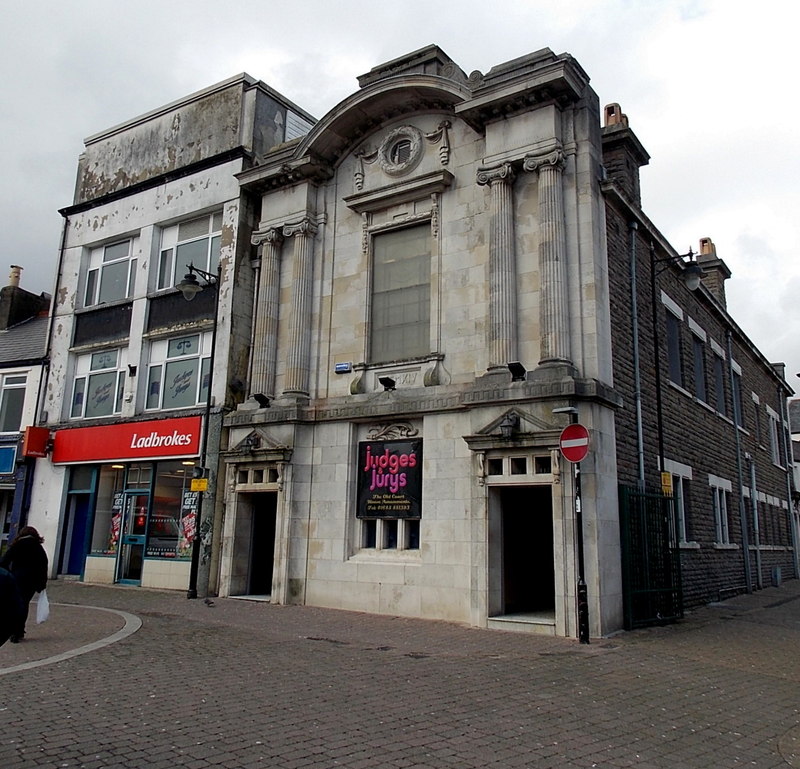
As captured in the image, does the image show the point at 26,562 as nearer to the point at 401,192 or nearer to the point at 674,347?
the point at 401,192

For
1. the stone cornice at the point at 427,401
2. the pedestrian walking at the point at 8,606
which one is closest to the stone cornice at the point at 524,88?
the stone cornice at the point at 427,401

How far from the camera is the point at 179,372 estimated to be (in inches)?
752

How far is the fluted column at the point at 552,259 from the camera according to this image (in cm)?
1287

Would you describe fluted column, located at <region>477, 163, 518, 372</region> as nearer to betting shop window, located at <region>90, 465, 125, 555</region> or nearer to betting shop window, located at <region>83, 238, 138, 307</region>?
betting shop window, located at <region>90, 465, 125, 555</region>

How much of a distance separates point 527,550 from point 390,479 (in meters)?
3.13

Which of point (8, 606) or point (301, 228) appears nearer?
point (8, 606)

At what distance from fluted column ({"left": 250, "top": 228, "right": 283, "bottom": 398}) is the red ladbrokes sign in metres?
2.19

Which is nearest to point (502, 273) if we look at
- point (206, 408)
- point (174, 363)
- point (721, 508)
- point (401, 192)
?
point (401, 192)

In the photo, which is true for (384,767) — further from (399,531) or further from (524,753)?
(399,531)

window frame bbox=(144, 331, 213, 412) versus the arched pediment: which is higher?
the arched pediment

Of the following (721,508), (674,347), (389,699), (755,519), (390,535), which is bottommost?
(389,699)

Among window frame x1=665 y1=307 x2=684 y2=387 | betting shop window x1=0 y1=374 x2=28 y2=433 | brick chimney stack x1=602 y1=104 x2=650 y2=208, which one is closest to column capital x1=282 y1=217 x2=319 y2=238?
brick chimney stack x1=602 y1=104 x2=650 y2=208

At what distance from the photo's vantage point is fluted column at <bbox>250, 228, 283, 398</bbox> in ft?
55.1

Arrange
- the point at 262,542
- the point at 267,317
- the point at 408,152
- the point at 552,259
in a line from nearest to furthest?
the point at 552,259 < the point at 408,152 < the point at 267,317 < the point at 262,542
